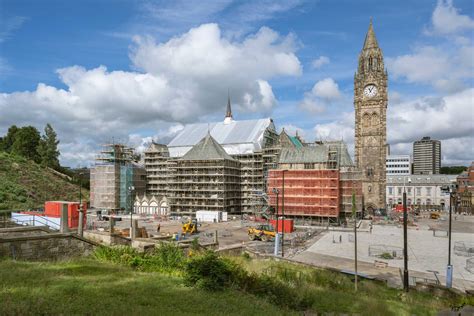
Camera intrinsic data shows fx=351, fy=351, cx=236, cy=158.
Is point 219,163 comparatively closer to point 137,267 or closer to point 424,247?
point 424,247

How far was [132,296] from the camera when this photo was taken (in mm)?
10656

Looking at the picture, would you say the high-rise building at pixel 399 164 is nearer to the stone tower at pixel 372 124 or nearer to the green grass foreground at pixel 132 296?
the stone tower at pixel 372 124

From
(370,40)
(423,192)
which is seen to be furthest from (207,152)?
(423,192)

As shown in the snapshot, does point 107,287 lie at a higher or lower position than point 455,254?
higher

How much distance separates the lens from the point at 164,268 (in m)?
15.7

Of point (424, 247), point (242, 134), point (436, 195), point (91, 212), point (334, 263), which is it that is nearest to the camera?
point (334, 263)

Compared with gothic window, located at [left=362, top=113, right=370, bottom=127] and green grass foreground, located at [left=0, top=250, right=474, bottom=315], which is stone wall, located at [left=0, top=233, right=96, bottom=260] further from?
gothic window, located at [left=362, top=113, right=370, bottom=127]

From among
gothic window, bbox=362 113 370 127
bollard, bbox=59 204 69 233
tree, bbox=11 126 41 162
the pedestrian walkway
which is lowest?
the pedestrian walkway

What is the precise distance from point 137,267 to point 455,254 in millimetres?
31494

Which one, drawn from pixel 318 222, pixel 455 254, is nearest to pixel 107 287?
pixel 455 254

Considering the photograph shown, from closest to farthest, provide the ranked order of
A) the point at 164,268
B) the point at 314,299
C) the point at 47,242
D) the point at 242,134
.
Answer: the point at 314,299 → the point at 164,268 → the point at 47,242 → the point at 242,134

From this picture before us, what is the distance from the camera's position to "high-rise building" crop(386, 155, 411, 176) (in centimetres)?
15338

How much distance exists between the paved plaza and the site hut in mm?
8161

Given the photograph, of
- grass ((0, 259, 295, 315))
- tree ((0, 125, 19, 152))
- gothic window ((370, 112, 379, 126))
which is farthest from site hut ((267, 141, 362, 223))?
tree ((0, 125, 19, 152))
